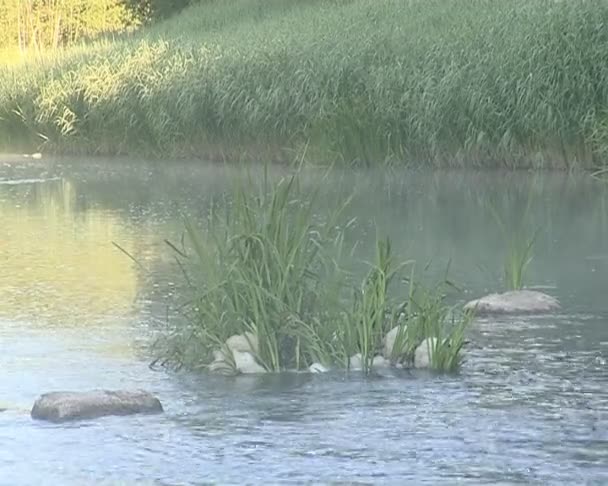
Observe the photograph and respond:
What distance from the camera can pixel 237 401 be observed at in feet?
22.6

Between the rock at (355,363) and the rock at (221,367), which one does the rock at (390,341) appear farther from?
the rock at (221,367)

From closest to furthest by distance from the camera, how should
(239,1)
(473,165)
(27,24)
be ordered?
1. (473,165)
2. (239,1)
3. (27,24)

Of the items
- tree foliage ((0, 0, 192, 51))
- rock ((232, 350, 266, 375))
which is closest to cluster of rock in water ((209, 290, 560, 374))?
rock ((232, 350, 266, 375))

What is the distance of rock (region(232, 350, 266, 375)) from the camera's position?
747 cm

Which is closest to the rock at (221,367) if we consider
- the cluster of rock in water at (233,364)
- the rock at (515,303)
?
the cluster of rock in water at (233,364)

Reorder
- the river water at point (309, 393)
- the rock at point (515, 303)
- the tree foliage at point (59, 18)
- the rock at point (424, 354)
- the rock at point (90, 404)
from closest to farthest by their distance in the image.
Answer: the river water at point (309, 393) < the rock at point (90, 404) < the rock at point (424, 354) < the rock at point (515, 303) < the tree foliage at point (59, 18)

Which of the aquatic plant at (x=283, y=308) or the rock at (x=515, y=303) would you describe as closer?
the aquatic plant at (x=283, y=308)

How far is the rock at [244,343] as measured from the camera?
7488 mm

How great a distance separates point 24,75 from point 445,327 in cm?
1868

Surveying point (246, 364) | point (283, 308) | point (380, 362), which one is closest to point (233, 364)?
point (246, 364)

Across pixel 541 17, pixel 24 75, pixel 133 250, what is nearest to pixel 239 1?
pixel 24 75

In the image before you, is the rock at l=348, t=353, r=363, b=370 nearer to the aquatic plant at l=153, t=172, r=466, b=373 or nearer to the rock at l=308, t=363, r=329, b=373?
the aquatic plant at l=153, t=172, r=466, b=373

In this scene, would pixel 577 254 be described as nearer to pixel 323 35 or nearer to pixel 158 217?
pixel 158 217

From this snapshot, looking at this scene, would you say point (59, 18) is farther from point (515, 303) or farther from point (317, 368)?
point (317, 368)
